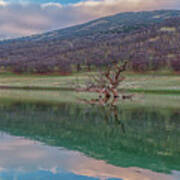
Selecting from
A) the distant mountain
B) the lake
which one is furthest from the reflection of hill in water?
the distant mountain

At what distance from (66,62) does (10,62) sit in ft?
82.7

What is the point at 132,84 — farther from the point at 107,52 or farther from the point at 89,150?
the point at 107,52

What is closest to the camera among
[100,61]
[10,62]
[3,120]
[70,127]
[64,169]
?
[64,169]

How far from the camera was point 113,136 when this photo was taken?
616 inches

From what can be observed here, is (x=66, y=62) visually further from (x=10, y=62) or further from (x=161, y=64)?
(x=161, y=64)

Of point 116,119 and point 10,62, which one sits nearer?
point 116,119

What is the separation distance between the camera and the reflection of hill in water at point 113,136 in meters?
11.6

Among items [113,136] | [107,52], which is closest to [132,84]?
[113,136]

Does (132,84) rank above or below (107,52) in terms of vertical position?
below

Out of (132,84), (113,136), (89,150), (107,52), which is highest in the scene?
(107,52)

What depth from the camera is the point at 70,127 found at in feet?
60.2

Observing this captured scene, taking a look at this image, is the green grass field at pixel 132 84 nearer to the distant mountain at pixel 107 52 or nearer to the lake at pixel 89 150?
the distant mountain at pixel 107 52

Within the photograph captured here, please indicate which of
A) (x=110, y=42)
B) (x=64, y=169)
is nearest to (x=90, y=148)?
(x=64, y=169)

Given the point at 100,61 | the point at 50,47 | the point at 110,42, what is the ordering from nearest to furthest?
the point at 100,61, the point at 110,42, the point at 50,47
